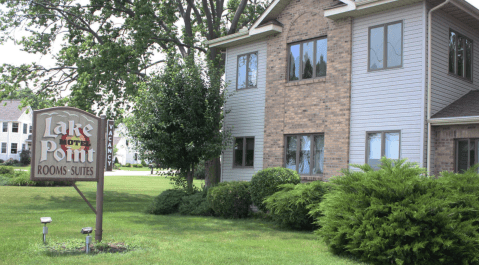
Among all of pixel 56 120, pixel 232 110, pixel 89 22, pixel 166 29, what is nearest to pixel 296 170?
pixel 232 110

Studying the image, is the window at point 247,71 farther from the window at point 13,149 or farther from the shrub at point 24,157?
the window at point 13,149

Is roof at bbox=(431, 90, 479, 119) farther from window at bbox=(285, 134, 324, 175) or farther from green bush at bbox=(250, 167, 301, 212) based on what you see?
green bush at bbox=(250, 167, 301, 212)

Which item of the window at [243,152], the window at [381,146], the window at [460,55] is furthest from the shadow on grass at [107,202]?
the window at [460,55]

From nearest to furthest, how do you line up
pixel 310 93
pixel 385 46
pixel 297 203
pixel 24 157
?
1. pixel 297 203
2. pixel 385 46
3. pixel 310 93
4. pixel 24 157

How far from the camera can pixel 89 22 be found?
23422mm

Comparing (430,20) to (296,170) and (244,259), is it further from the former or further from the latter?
(244,259)

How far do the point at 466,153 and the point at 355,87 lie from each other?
3.90m

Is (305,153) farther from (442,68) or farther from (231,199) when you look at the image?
(442,68)

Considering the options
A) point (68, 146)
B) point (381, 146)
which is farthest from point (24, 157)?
point (68, 146)

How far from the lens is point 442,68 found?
45.8 feet

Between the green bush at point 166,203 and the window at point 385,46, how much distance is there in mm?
8390

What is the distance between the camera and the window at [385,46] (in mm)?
13930

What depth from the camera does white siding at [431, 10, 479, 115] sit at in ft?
44.7

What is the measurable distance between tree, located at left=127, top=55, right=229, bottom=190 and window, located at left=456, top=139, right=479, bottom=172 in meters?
8.32
